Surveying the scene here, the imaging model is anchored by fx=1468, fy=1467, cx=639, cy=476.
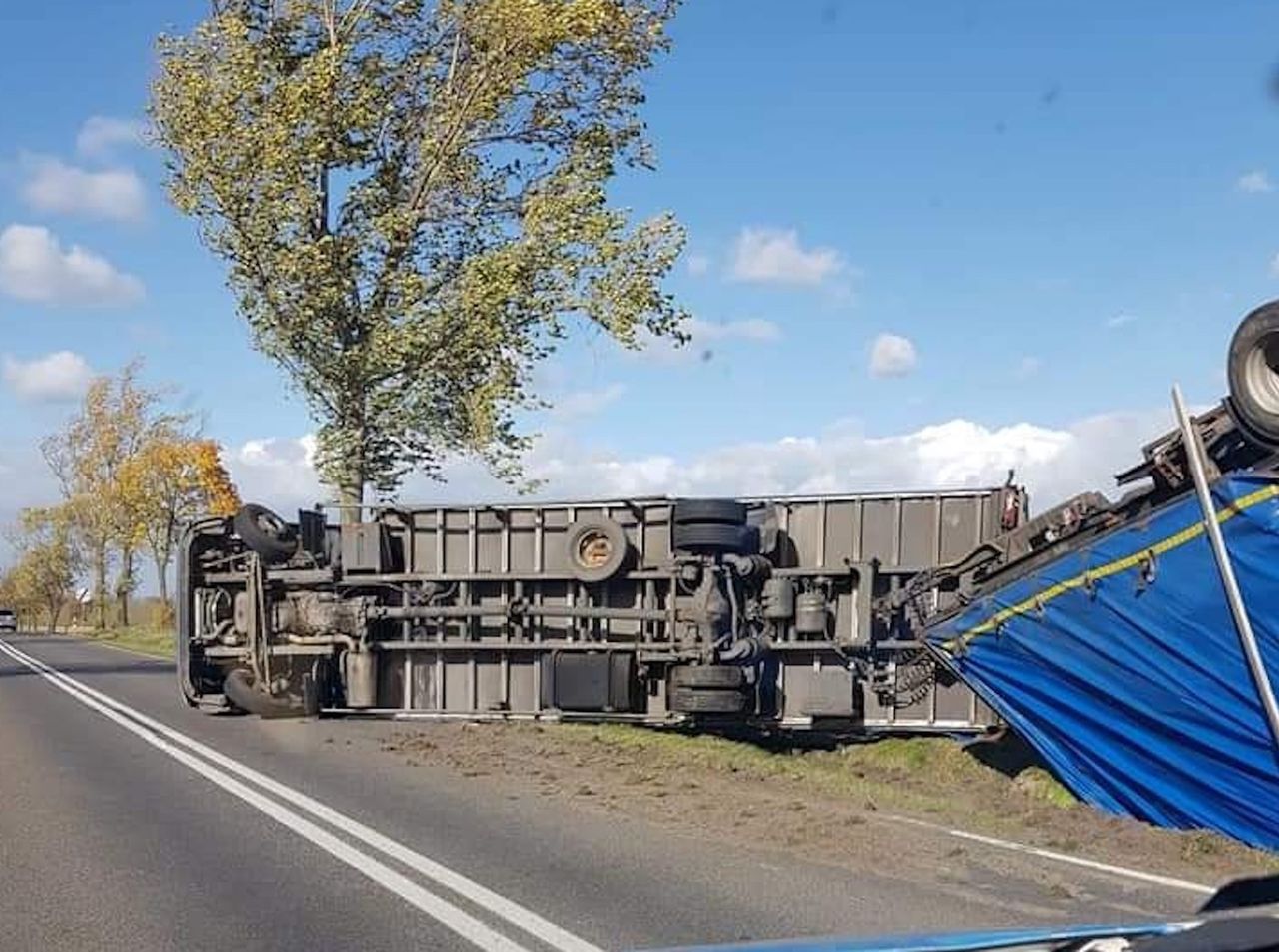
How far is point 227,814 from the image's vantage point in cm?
1035

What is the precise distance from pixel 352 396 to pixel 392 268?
2.10 meters

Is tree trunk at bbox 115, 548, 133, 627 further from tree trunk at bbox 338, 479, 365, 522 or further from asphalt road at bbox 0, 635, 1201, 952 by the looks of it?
asphalt road at bbox 0, 635, 1201, 952

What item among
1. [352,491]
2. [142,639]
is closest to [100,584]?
[142,639]

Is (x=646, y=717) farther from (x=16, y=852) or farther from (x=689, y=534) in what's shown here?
(x=16, y=852)

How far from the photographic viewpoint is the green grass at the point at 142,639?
148ft

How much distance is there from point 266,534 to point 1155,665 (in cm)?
1145

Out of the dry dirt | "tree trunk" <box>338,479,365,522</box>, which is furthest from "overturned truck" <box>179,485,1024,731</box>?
"tree trunk" <box>338,479,365,522</box>

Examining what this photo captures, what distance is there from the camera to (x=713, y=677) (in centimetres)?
1391

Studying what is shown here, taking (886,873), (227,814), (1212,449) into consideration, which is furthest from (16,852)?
(1212,449)

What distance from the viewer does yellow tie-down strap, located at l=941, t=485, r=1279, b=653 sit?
800 centimetres

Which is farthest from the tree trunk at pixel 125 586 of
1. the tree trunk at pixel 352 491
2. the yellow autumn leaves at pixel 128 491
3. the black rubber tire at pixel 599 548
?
the black rubber tire at pixel 599 548

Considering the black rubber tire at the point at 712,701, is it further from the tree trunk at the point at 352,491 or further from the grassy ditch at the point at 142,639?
the grassy ditch at the point at 142,639

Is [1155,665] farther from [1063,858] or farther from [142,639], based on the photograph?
[142,639]

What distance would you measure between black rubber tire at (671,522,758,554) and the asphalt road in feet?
11.0
